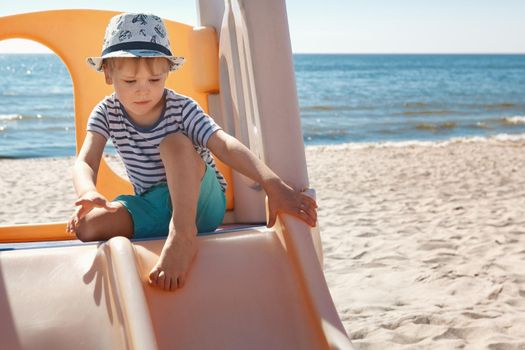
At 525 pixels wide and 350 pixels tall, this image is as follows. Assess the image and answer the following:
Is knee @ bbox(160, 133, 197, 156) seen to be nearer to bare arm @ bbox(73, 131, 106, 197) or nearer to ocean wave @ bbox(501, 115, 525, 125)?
bare arm @ bbox(73, 131, 106, 197)

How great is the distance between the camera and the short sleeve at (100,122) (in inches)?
80.0

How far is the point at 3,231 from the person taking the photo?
2334 mm

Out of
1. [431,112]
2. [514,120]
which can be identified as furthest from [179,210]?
[431,112]

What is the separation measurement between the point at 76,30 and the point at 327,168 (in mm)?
4934

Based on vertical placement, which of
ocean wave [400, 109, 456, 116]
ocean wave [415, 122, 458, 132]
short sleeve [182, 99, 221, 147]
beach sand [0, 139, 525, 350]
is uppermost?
short sleeve [182, 99, 221, 147]

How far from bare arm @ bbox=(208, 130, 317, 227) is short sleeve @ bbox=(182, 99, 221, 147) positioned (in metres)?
0.04

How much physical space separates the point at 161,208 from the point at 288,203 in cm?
36

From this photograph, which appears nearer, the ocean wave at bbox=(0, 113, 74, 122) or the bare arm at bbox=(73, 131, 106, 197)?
the bare arm at bbox=(73, 131, 106, 197)

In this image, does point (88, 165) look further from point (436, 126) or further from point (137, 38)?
point (436, 126)

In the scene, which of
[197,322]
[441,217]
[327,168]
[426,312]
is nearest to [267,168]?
[197,322]

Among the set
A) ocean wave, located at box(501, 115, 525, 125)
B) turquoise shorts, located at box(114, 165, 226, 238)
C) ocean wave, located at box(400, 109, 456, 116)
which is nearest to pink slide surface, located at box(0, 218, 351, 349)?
turquoise shorts, located at box(114, 165, 226, 238)

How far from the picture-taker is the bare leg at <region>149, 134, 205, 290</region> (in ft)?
5.36

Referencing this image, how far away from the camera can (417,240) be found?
3934 mm

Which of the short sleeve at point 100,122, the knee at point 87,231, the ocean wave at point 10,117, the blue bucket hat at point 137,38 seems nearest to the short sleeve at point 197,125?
the blue bucket hat at point 137,38
